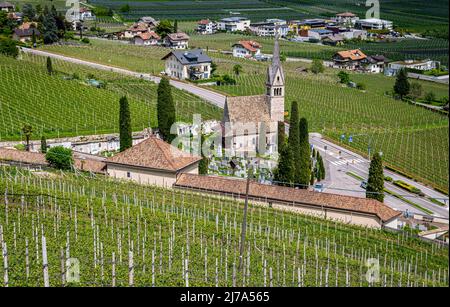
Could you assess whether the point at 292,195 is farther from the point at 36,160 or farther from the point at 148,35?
the point at 148,35

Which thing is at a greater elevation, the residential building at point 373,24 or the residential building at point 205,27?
the residential building at point 373,24

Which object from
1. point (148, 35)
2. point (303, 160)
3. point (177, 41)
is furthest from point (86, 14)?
point (303, 160)

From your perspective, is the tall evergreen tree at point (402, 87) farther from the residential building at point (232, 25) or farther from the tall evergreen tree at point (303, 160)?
the residential building at point (232, 25)

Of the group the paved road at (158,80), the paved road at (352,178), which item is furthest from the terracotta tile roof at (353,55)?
the paved road at (352,178)

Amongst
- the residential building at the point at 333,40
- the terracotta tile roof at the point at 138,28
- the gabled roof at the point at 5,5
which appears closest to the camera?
the gabled roof at the point at 5,5

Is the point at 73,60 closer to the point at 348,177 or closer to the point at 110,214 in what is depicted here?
the point at 348,177
